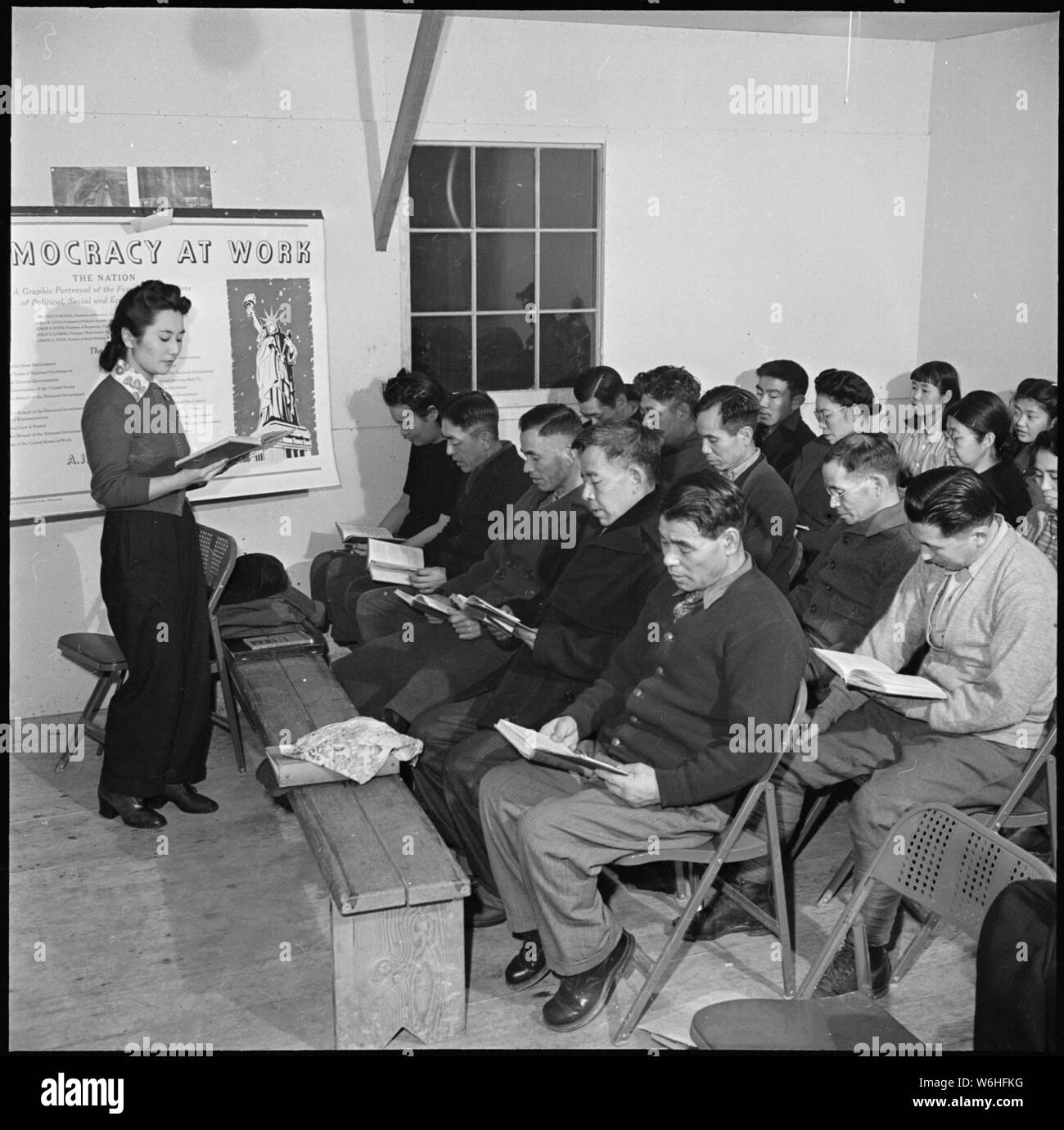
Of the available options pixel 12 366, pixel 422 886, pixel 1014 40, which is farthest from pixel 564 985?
pixel 1014 40

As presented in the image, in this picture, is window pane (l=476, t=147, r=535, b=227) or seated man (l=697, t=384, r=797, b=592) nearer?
seated man (l=697, t=384, r=797, b=592)

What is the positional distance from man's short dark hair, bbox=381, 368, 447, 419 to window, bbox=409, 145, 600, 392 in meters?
0.68

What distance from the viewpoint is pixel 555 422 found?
4719 mm

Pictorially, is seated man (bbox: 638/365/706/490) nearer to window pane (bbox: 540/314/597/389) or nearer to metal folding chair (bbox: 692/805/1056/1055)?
window pane (bbox: 540/314/597/389)

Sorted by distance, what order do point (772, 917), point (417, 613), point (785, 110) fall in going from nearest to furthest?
point (772, 917) → point (417, 613) → point (785, 110)

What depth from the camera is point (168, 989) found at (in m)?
3.73

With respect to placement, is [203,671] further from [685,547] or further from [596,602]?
[685,547]

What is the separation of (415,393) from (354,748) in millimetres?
2568

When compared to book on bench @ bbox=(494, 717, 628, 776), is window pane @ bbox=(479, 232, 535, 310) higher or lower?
higher

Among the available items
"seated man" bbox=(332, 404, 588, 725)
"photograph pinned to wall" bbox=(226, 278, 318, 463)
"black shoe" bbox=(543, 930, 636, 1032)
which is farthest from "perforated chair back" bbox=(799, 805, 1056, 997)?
"photograph pinned to wall" bbox=(226, 278, 318, 463)

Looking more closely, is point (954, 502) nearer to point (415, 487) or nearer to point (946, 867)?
point (946, 867)

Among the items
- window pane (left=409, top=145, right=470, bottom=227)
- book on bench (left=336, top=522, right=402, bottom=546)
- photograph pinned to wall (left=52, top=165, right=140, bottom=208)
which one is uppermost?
window pane (left=409, top=145, right=470, bottom=227)

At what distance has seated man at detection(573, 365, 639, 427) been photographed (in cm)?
600

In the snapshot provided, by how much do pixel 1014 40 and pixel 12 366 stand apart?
5.49m
